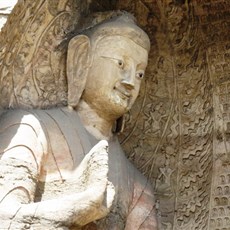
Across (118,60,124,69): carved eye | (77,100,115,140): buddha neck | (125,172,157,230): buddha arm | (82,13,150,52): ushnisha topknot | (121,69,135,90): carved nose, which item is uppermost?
(82,13,150,52): ushnisha topknot

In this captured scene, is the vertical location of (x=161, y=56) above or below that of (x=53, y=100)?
above

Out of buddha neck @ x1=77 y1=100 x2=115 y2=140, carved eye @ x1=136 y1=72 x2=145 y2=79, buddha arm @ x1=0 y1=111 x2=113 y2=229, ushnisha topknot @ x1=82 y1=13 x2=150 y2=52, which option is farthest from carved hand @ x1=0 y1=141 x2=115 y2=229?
ushnisha topknot @ x1=82 y1=13 x2=150 y2=52

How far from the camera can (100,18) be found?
214 inches

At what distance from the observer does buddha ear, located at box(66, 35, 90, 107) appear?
5.27 metres

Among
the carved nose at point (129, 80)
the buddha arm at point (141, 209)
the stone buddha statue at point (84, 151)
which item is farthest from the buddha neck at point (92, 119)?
the buddha arm at point (141, 209)

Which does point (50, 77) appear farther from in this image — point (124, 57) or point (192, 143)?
point (192, 143)

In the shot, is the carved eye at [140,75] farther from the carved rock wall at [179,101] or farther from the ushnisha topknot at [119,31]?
the carved rock wall at [179,101]

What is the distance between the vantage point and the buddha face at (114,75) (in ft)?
17.2

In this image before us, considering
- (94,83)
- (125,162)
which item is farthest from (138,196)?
(94,83)

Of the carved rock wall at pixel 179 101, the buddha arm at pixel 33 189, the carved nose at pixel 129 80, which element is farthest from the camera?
the carved rock wall at pixel 179 101

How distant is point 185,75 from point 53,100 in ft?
2.29

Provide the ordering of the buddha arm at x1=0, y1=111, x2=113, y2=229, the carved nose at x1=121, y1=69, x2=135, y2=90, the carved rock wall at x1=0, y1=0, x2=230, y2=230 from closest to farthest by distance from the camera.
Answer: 1. the buddha arm at x1=0, y1=111, x2=113, y2=229
2. the carved nose at x1=121, y1=69, x2=135, y2=90
3. the carved rock wall at x1=0, y1=0, x2=230, y2=230

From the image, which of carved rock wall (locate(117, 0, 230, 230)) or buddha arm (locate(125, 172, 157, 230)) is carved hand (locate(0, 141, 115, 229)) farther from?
carved rock wall (locate(117, 0, 230, 230))

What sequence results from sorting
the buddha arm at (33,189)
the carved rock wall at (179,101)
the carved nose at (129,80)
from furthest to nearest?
the carved rock wall at (179,101) → the carved nose at (129,80) → the buddha arm at (33,189)
